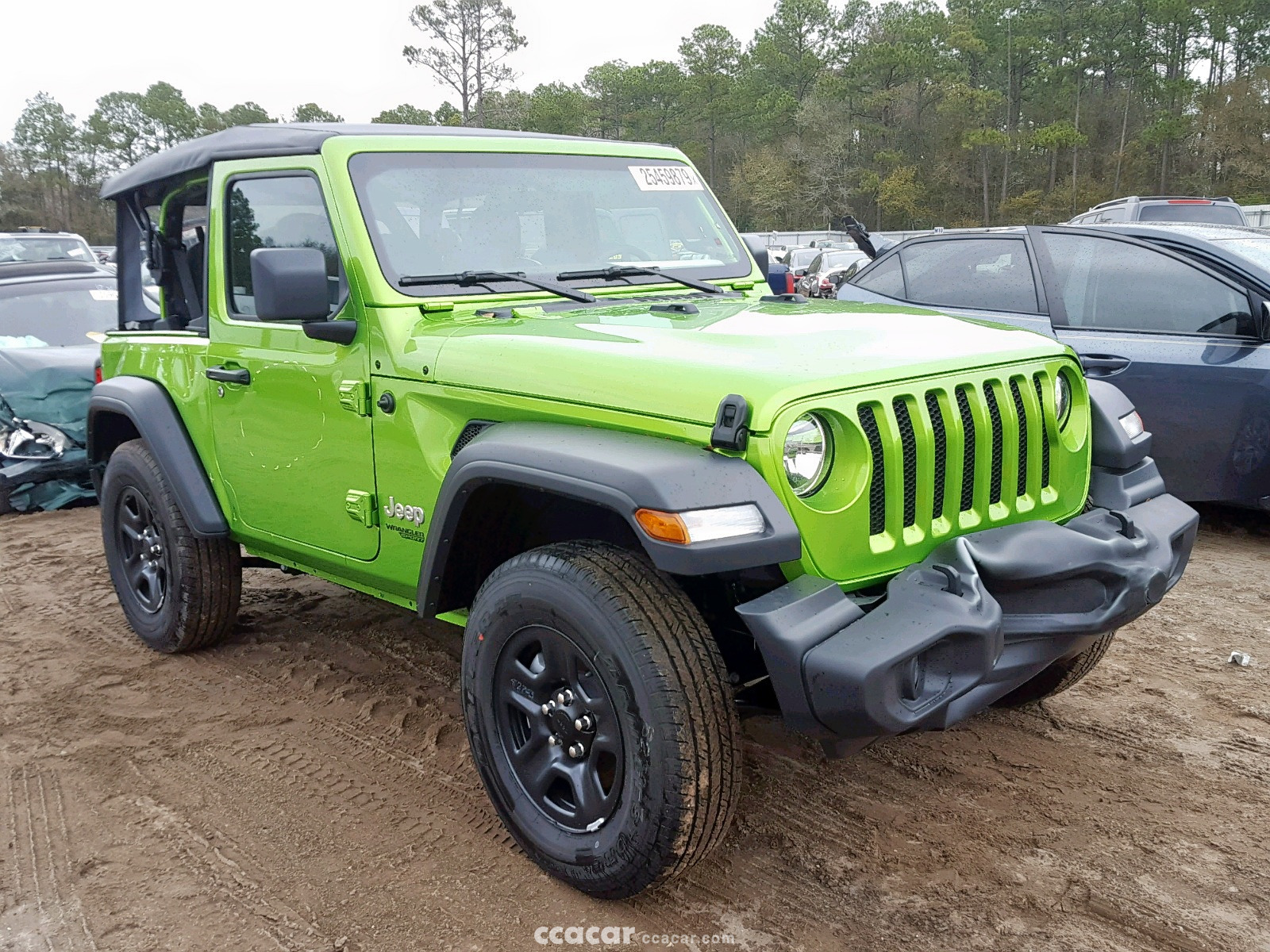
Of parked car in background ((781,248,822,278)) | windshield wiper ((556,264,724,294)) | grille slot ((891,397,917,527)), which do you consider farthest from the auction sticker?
parked car in background ((781,248,822,278))

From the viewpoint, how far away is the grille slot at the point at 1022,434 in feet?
9.54

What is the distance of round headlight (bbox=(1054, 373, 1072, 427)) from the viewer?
10.3ft

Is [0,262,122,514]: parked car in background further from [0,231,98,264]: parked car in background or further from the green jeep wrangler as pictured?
[0,231,98,264]: parked car in background

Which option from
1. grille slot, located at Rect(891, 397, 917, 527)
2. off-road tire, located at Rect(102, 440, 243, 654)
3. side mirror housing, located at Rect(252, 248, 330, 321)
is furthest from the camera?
off-road tire, located at Rect(102, 440, 243, 654)

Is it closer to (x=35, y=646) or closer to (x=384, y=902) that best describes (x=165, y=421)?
(x=35, y=646)

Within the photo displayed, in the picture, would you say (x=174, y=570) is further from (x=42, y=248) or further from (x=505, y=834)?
(x=42, y=248)

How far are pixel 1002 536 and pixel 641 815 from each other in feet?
3.68

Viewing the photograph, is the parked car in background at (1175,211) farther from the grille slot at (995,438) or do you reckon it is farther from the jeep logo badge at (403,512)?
the jeep logo badge at (403,512)

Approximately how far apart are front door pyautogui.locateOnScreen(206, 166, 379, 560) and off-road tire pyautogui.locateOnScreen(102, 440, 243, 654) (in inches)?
14.9

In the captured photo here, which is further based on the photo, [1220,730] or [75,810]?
[1220,730]

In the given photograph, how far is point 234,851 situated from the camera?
122 inches

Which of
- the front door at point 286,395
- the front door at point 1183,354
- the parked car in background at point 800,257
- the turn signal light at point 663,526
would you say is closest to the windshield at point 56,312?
the front door at point 286,395

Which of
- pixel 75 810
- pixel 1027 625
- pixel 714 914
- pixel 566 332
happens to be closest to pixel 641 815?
pixel 714 914

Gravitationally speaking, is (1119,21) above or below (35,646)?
above
